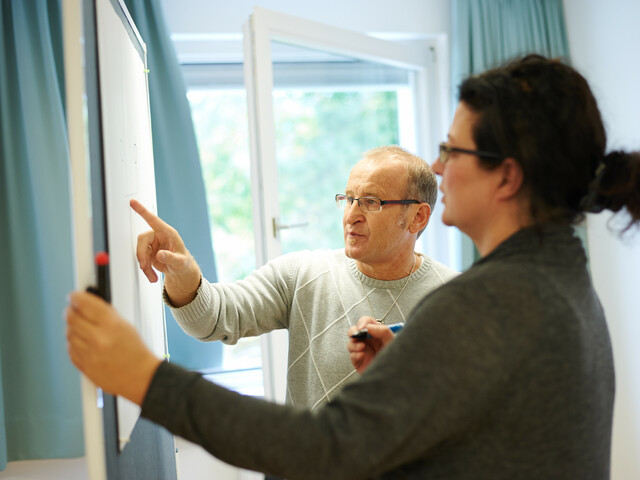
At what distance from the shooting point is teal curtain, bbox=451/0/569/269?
282cm

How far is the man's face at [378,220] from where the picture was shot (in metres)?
1.52

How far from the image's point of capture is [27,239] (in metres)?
2.26

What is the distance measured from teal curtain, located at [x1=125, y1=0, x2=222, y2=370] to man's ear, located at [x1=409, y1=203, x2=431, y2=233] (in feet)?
3.92

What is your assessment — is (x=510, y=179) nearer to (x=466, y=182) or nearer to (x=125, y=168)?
(x=466, y=182)

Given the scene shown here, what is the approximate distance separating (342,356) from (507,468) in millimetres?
708

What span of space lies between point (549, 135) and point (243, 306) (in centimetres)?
91

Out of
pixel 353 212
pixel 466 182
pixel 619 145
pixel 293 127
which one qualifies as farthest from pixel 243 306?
pixel 619 145

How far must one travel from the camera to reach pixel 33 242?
2252mm

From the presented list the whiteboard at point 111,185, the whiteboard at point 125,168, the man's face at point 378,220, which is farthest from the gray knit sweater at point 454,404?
the man's face at point 378,220

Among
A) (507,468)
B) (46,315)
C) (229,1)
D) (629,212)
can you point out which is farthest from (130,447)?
(229,1)

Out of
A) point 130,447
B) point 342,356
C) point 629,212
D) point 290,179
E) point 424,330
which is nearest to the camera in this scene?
point 424,330

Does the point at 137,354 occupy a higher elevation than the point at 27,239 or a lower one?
lower

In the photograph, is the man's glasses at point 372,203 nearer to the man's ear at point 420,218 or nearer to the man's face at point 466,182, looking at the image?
the man's ear at point 420,218

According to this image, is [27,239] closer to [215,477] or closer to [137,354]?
Result: [215,477]
